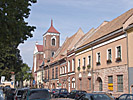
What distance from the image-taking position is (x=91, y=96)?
12.5 meters

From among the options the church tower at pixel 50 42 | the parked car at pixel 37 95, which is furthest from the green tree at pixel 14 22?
the church tower at pixel 50 42

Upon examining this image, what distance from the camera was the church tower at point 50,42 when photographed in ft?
282

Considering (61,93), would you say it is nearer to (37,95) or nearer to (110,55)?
(110,55)

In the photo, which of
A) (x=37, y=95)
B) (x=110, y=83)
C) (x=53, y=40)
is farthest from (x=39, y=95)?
(x=53, y=40)

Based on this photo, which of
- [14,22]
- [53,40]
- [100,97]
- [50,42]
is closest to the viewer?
[100,97]

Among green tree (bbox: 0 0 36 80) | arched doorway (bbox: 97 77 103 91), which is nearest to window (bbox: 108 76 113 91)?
arched doorway (bbox: 97 77 103 91)

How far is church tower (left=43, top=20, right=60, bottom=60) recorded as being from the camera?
86062mm

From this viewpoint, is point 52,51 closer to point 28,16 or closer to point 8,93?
point 8,93

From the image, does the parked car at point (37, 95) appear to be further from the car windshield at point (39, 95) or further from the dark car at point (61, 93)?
the dark car at point (61, 93)

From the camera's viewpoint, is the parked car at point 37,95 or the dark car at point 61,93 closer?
the parked car at point 37,95

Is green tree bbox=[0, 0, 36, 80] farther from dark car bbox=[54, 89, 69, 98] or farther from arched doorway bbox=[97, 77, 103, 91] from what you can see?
dark car bbox=[54, 89, 69, 98]

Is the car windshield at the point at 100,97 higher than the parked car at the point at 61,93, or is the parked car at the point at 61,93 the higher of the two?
the car windshield at the point at 100,97

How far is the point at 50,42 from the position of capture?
8725 centimetres

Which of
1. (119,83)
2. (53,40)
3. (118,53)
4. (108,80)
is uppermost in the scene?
(53,40)
